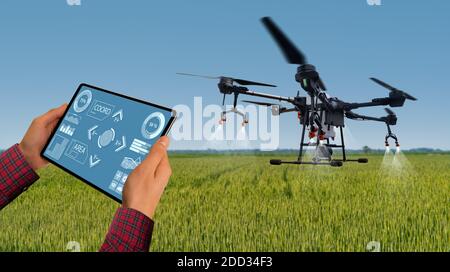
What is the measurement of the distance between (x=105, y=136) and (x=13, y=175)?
0.72m

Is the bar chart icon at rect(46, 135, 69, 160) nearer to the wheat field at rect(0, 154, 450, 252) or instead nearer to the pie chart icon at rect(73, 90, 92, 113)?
the pie chart icon at rect(73, 90, 92, 113)

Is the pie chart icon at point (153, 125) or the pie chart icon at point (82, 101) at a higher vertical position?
the pie chart icon at point (82, 101)

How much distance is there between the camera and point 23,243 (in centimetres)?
396

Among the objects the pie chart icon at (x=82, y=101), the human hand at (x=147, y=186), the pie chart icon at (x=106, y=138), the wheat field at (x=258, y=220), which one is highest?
the pie chart icon at (x=82, y=101)

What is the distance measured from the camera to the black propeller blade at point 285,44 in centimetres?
780

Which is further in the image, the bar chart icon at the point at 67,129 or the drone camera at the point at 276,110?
the drone camera at the point at 276,110

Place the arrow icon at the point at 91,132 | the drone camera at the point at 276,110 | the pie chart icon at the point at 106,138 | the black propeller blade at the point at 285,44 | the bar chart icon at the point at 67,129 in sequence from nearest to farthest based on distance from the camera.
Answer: the pie chart icon at the point at 106,138 → the arrow icon at the point at 91,132 → the bar chart icon at the point at 67,129 → the black propeller blade at the point at 285,44 → the drone camera at the point at 276,110

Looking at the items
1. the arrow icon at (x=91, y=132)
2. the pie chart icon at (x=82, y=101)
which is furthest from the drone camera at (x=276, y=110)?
the arrow icon at (x=91, y=132)

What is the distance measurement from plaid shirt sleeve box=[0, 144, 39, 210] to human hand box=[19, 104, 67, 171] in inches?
6.1

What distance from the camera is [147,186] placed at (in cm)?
176

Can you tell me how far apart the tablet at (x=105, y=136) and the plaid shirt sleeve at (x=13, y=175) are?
167 mm

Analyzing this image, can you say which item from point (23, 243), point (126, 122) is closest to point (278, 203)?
point (23, 243)

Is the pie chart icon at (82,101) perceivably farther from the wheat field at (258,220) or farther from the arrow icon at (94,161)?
the wheat field at (258,220)

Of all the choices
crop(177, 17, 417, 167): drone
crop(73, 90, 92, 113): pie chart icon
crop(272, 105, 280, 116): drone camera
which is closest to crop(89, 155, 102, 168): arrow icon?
crop(73, 90, 92, 113): pie chart icon
